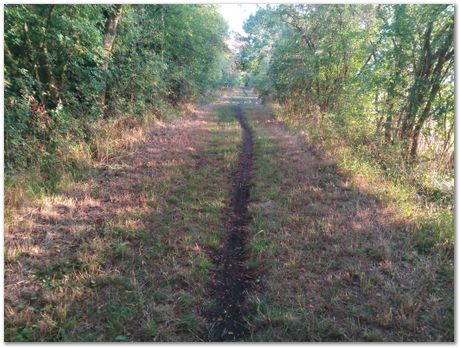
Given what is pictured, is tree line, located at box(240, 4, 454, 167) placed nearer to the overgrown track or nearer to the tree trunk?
the overgrown track

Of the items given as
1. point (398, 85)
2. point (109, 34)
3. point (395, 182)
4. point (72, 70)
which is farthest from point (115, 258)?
point (398, 85)

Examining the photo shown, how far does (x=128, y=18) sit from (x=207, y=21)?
9.62 metres

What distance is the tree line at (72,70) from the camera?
704cm

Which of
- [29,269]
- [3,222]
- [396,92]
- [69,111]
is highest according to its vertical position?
[396,92]

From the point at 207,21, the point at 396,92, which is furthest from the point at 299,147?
the point at 207,21

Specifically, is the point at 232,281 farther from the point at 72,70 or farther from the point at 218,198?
the point at 72,70

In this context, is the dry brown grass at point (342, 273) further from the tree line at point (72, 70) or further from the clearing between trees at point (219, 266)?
the tree line at point (72, 70)

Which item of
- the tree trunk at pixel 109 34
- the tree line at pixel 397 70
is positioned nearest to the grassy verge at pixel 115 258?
the tree trunk at pixel 109 34

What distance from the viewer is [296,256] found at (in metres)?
4.70

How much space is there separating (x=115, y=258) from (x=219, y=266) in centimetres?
141

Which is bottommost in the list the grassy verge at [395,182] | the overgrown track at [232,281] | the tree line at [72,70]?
the overgrown track at [232,281]

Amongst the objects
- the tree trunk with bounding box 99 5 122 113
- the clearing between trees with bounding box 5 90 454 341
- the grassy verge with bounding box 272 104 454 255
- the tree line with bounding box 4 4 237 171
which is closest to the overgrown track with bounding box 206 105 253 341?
the clearing between trees with bounding box 5 90 454 341

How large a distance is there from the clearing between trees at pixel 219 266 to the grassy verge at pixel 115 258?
2 cm

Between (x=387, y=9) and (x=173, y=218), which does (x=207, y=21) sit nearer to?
(x=387, y=9)
